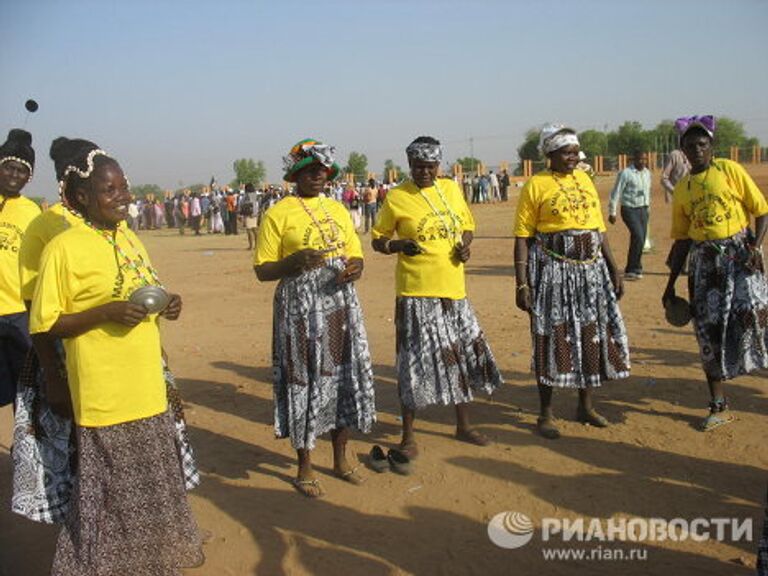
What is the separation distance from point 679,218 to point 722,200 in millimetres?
350

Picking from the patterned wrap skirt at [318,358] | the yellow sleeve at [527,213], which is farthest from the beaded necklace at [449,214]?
the patterned wrap skirt at [318,358]

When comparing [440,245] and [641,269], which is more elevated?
[440,245]

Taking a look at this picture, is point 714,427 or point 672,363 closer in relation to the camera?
point 714,427

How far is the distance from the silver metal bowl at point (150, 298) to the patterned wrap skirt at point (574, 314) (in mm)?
2913

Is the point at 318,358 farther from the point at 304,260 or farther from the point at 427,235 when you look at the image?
the point at 427,235

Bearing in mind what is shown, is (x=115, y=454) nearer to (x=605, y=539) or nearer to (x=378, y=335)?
(x=605, y=539)

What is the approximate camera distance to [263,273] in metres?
4.11

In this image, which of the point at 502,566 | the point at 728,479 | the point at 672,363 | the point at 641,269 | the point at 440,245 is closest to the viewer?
the point at 502,566

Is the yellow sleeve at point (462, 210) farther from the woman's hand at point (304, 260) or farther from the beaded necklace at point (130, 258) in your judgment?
the beaded necklace at point (130, 258)

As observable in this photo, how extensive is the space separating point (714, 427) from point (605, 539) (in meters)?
1.76

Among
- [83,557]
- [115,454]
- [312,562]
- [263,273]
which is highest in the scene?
[263,273]

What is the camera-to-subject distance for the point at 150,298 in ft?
8.97

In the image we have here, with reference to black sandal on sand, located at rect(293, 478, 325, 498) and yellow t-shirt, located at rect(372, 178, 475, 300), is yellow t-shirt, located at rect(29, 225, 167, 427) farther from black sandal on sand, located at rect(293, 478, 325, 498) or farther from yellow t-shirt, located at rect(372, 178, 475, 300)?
yellow t-shirt, located at rect(372, 178, 475, 300)

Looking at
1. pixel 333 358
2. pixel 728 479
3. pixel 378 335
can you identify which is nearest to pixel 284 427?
pixel 333 358
